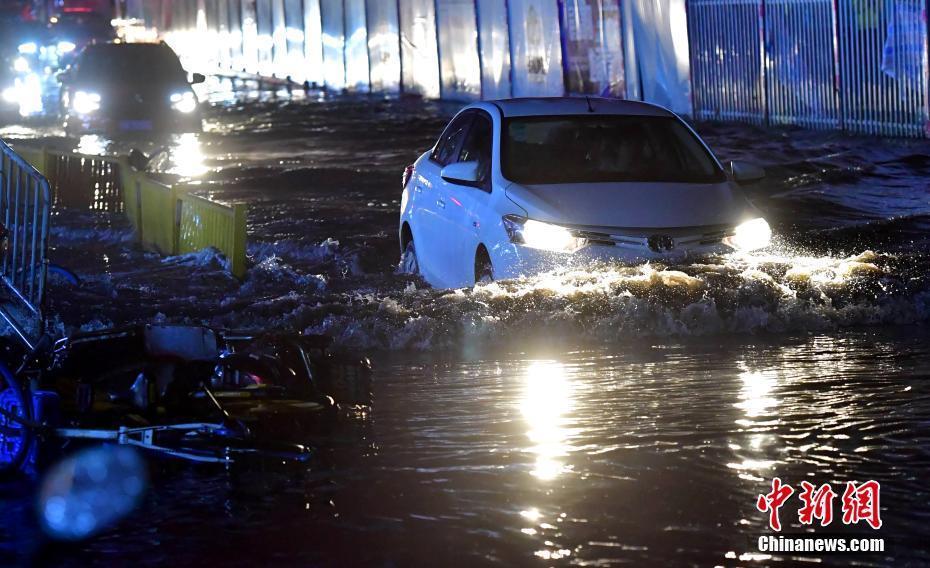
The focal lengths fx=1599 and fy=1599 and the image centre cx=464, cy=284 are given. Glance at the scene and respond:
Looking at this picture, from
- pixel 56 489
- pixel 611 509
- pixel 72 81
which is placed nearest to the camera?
pixel 611 509

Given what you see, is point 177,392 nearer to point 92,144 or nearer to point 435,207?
point 435,207

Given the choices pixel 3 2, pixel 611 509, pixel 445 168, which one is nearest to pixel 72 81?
pixel 445 168

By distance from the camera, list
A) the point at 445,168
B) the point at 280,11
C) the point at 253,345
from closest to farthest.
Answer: the point at 253,345 < the point at 445,168 < the point at 280,11

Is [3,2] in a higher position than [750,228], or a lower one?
higher

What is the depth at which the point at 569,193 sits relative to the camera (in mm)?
10336

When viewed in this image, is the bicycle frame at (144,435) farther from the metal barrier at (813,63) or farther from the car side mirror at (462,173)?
the metal barrier at (813,63)

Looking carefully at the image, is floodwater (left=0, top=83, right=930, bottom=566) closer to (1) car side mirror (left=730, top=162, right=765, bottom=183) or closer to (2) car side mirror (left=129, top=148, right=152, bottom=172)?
(1) car side mirror (left=730, top=162, right=765, bottom=183)

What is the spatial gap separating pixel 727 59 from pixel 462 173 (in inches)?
622

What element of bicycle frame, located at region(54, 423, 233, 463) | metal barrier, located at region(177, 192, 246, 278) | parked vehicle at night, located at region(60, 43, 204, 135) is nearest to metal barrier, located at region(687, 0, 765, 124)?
parked vehicle at night, located at region(60, 43, 204, 135)

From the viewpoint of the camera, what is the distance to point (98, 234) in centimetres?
1778

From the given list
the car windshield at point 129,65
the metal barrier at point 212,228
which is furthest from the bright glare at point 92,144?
the metal barrier at point 212,228

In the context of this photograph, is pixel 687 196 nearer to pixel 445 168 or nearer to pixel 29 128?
pixel 445 168

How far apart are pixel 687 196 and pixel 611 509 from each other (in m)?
4.65

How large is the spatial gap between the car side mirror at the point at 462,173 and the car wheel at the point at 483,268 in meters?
0.51
